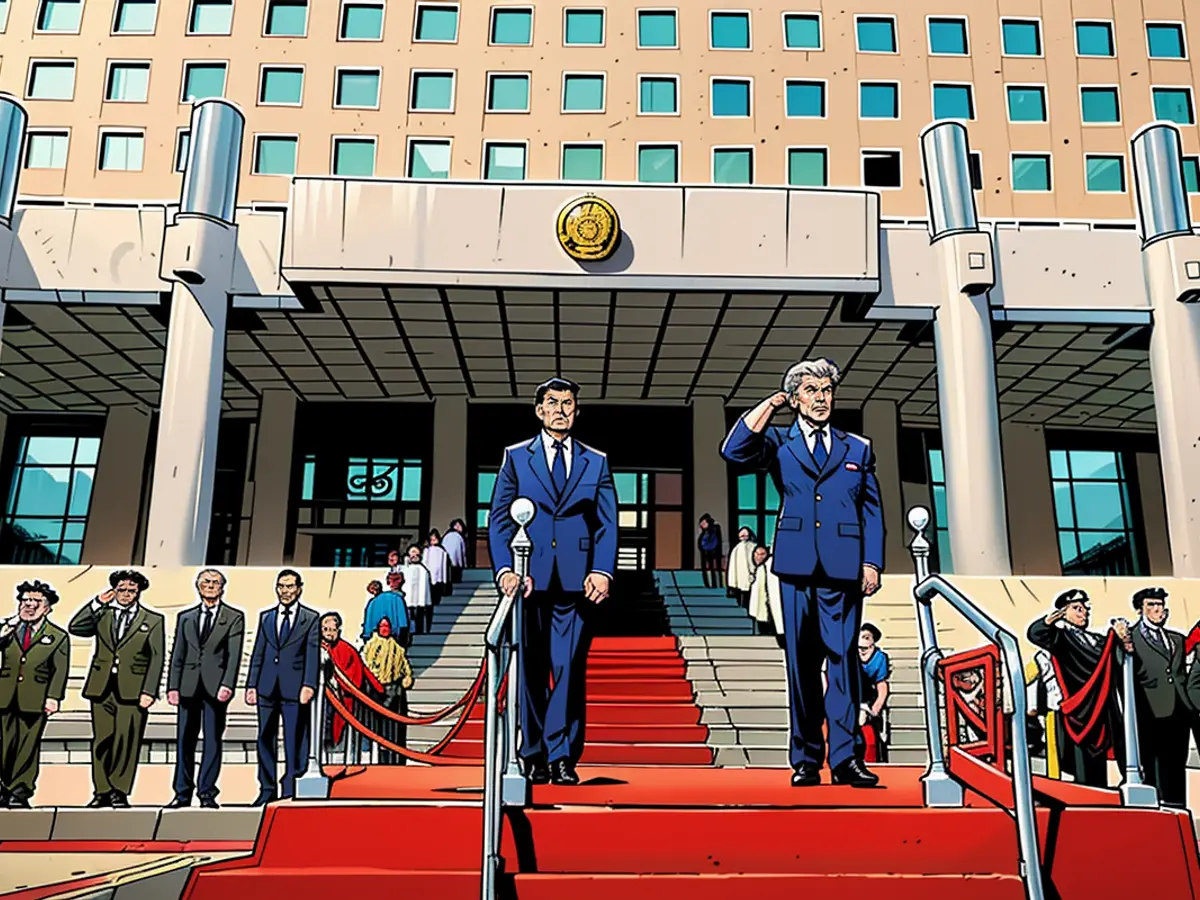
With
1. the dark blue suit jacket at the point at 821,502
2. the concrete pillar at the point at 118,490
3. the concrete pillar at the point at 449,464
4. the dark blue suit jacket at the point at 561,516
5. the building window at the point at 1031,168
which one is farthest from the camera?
the building window at the point at 1031,168

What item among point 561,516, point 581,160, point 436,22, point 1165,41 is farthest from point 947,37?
point 561,516

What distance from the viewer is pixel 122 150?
24047 mm

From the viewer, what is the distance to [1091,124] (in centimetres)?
2452

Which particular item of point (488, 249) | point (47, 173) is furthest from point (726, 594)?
point (47, 173)

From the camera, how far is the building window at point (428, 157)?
24.0 meters

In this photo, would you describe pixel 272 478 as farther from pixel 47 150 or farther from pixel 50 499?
pixel 47 150

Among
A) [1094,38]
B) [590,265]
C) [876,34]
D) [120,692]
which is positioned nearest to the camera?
[120,692]

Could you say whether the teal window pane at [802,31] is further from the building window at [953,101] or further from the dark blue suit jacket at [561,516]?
the dark blue suit jacket at [561,516]

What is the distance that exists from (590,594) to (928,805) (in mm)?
1909

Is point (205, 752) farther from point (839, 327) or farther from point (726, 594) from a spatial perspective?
point (839, 327)

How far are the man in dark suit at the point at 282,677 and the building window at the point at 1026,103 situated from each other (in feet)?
73.9

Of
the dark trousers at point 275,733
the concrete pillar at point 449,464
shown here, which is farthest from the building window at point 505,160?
the dark trousers at point 275,733

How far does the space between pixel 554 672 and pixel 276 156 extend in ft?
71.9

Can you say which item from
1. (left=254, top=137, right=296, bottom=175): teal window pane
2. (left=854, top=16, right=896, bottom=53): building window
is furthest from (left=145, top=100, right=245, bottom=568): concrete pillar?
(left=854, top=16, right=896, bottom=53): building window
